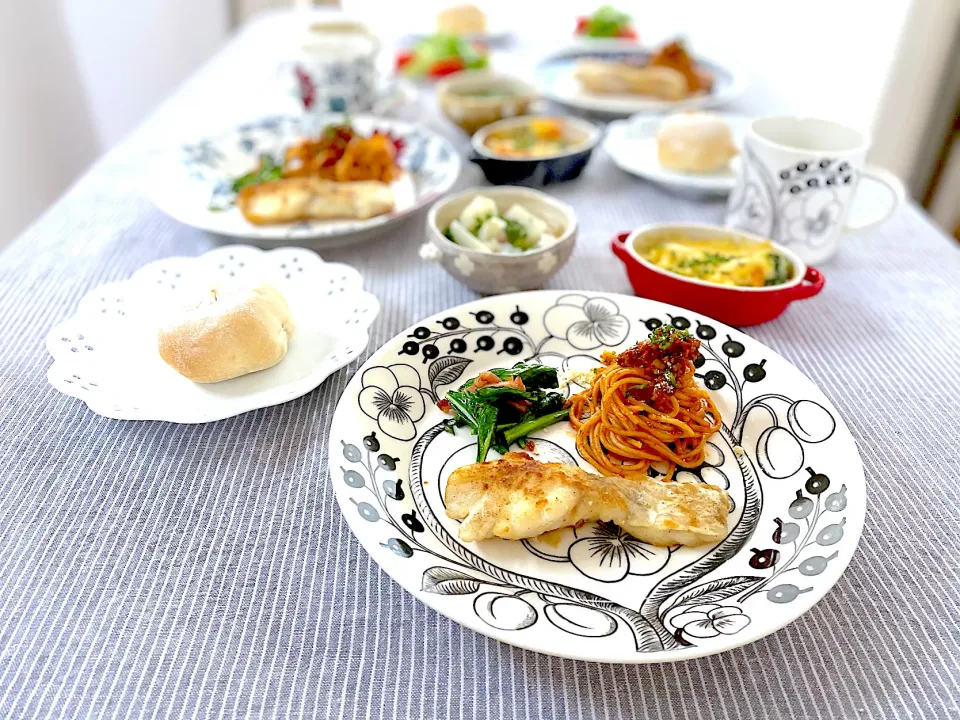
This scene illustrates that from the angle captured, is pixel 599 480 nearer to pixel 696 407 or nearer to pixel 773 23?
pixel 696 407

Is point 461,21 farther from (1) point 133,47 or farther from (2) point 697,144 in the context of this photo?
(1) point 133,47

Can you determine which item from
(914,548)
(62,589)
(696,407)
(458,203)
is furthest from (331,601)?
(458,203)

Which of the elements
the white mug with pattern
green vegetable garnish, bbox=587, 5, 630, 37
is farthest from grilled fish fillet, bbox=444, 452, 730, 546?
green vegetable garnish, bbox=587, 5, 630, 37

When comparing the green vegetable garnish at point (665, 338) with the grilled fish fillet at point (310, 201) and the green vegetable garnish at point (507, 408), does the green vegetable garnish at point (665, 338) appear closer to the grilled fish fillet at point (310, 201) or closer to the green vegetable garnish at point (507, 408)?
the green vegetable garnish at point (507, 408)

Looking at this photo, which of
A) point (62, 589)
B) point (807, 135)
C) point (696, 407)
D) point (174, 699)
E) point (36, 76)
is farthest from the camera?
point (36, 76)

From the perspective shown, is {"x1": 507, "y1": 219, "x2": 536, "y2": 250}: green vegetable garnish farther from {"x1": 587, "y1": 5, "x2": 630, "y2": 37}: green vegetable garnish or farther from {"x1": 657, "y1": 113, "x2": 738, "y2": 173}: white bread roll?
{"x1": 587, "y1": 5, "x2": 630, "y2": 37}: green vegetable garnish

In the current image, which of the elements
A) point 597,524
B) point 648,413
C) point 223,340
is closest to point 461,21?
point 223,340

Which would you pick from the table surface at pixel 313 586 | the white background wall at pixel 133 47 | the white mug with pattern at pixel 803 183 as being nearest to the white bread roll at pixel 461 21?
the white background wall at pixel 133 47
